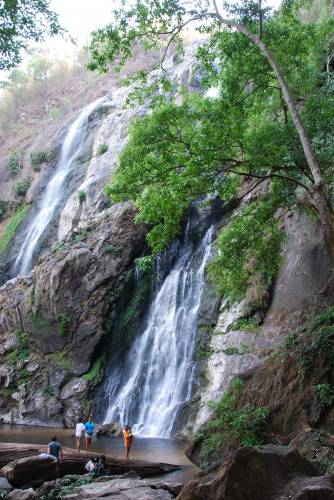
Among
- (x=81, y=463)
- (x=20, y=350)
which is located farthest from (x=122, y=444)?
(x=20, y=350)

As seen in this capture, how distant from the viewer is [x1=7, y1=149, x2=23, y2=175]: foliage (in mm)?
47594

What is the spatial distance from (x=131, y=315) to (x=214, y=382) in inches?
317

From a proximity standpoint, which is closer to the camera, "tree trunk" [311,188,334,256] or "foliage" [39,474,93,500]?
"tree trunk" [311,188,334,256]

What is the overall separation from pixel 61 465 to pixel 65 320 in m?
12.7

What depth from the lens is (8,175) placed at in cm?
4816

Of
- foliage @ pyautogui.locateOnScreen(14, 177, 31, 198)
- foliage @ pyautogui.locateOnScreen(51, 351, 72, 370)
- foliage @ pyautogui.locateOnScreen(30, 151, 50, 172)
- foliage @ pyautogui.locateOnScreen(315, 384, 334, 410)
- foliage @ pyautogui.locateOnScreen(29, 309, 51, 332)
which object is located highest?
foliage @ pyautogui.locateOnScreen(30, 151, 50, 172)

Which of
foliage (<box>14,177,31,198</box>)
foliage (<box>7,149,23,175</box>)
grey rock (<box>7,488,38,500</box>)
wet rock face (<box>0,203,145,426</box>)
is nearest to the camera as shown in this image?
grey rock (<box>7,488,38,500</box>)

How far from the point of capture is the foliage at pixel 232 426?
11.2 metres

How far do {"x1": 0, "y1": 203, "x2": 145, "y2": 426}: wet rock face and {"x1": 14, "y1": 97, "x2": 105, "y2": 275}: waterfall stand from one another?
24.1ft

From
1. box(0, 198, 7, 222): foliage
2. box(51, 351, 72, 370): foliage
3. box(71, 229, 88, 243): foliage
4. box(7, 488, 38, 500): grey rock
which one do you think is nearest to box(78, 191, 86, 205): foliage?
box(71, 229, 88, 243): foliage

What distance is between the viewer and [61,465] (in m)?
12.5

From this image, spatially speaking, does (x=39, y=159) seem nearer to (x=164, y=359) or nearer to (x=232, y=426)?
(x=164, y=359)

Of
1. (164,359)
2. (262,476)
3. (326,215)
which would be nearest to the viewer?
(262,476)

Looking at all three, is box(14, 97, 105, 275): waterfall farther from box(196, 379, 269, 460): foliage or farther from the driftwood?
box(196, 379, 269, 460): foliage
